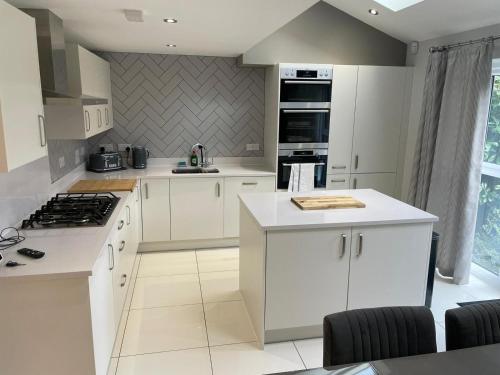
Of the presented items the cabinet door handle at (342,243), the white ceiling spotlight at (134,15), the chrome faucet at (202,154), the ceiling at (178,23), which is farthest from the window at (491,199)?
the white ceiling spotlight at (134,15)

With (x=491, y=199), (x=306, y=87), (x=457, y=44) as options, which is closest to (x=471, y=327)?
(x=491, y=199)

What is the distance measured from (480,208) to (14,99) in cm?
384

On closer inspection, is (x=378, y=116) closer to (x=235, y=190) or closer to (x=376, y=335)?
(x=235, y=190)

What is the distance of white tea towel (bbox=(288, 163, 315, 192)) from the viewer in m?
4.25

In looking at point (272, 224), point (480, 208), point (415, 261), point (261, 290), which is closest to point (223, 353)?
point (261, 290)

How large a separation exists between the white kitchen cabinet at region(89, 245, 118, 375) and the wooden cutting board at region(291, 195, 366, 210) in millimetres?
1330

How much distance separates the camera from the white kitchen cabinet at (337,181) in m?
4.34

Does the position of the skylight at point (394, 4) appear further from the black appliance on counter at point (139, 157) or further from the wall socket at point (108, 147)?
the wall socket at point (108, 147)

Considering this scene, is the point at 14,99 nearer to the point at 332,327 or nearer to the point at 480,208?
the point at 332,327

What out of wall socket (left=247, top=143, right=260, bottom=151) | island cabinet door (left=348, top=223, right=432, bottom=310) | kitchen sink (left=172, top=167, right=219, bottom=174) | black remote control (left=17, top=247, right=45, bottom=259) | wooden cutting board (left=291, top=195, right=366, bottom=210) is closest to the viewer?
black remote control (left=17, top=247, right=45, bottom=259)

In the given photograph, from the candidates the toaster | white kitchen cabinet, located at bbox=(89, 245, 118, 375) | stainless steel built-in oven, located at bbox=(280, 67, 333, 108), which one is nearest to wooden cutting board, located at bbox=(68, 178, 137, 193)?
the toaster

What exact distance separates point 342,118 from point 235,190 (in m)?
1.40

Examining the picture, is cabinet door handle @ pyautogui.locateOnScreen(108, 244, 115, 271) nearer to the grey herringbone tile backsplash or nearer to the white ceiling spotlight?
the white ceiling spotlight

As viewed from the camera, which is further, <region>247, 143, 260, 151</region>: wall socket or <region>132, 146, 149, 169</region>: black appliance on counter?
<region>247, 143, 260, 151</region>: wall socket
